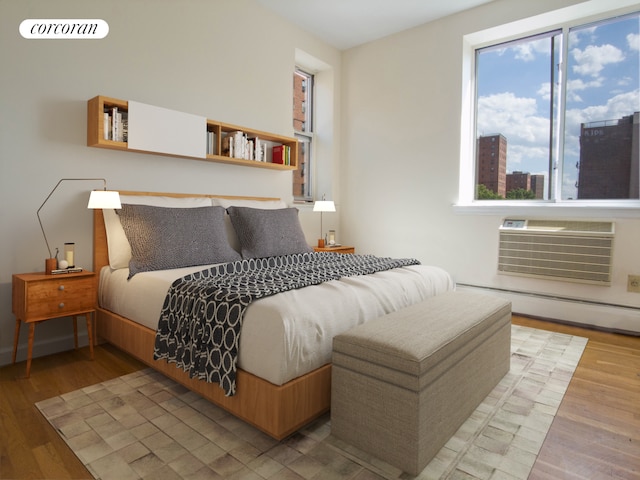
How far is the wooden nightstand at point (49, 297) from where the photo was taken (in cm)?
216

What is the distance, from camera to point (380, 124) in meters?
4.54

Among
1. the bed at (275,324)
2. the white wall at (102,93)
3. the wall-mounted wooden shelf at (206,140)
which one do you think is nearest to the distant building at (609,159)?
the bed at (275,324)

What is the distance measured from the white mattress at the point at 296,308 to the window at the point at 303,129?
2.50m

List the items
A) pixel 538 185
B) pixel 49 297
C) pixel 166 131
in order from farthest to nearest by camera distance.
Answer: pixel 538 185
pixel 166 131
pixel 49 297

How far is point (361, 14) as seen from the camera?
3.97m

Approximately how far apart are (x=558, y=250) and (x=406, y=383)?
2.67 metres

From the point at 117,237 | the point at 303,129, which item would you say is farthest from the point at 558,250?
the point at 117,237

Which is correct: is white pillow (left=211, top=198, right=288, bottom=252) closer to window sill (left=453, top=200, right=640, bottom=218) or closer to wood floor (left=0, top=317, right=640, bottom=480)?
wood floor (left=0, top=317, right=640, bottom=480)

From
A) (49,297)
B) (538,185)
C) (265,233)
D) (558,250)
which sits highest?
(538,185)

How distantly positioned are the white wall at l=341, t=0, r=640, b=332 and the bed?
1424mm

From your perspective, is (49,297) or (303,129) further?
(303,129)

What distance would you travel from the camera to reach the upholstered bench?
138 cm

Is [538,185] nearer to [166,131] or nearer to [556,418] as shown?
[556,418]

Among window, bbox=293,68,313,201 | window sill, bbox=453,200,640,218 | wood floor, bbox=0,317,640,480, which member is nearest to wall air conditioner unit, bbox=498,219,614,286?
window sill, bbox=453,200,640,218
